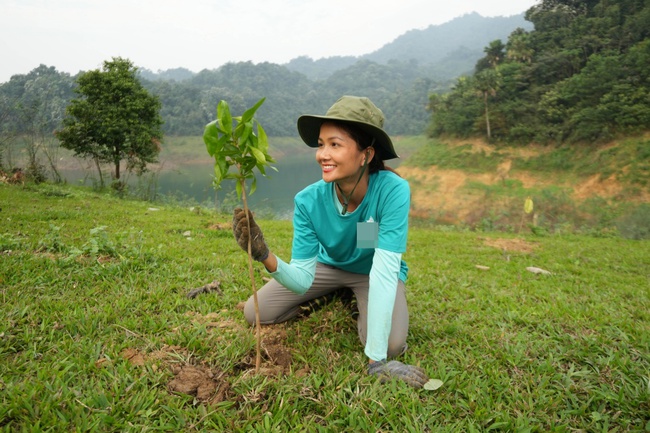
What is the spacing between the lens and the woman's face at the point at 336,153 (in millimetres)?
1900

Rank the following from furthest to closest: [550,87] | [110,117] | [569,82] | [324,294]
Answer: [550,87], [569,82], [110,117], [324,294]

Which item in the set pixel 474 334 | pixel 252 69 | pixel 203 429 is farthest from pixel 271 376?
pixel 252 69

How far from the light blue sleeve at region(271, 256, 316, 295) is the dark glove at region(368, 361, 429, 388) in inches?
22.4

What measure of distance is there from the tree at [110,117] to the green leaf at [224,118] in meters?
13.4

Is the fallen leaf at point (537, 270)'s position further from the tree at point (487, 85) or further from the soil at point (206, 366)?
the tree at point (487, 85)

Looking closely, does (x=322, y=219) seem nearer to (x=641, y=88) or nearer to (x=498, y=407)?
(x=498, y=407)

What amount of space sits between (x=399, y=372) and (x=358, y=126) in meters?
1.26

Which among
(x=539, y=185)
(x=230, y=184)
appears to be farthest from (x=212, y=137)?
(x=539, y=185)

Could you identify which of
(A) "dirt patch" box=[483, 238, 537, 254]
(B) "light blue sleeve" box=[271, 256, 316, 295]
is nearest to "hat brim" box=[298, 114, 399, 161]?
(B) "light blue sleeve" box=[271, 256, 316, 295]

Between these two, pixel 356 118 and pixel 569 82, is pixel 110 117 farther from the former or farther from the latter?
pixel 569 82

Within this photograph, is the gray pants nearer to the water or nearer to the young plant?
the young plant

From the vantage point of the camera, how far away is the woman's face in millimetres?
1900

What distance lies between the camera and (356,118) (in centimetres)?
184

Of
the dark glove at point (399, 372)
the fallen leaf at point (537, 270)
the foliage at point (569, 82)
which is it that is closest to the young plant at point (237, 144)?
the dark glove at point (399, 372)
